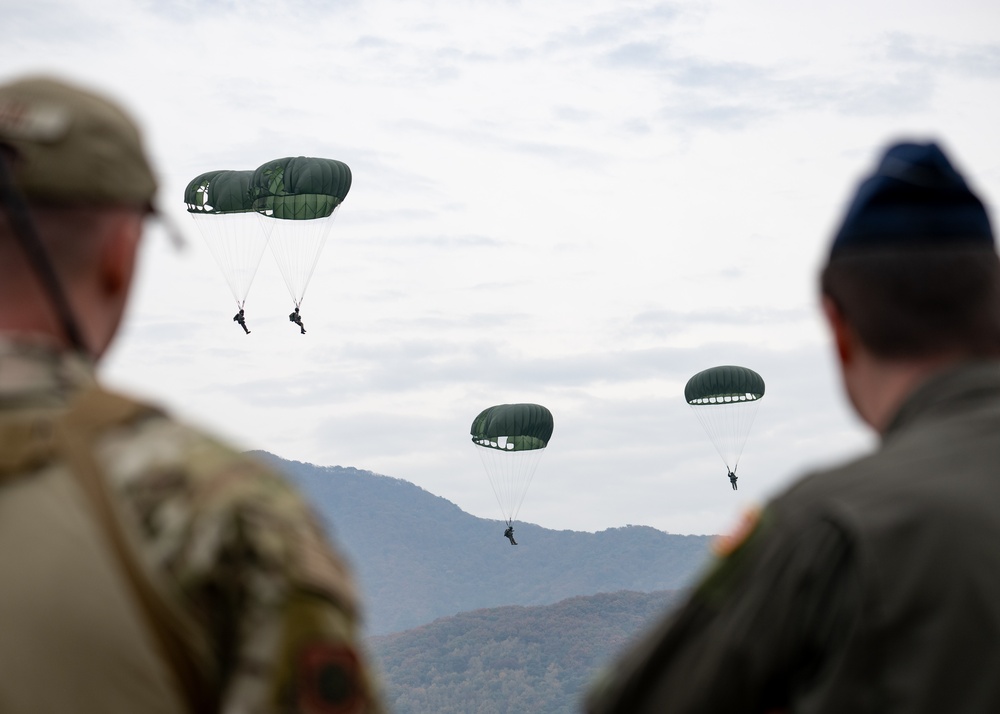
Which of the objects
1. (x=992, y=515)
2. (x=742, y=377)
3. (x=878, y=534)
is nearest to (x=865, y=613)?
(x=878, y=534)

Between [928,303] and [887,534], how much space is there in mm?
617

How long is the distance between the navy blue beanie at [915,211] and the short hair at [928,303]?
0.04 metres

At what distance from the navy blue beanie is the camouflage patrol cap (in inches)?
60.9

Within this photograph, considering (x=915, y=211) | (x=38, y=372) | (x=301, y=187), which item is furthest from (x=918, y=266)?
(x=301, y=187)

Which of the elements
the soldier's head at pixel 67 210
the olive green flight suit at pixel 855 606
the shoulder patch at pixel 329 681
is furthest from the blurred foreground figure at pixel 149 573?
the olive green flight suit at pixel 855 606

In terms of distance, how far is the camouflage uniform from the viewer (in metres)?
1.81

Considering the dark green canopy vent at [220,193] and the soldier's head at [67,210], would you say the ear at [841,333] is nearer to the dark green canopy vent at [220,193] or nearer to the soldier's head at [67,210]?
the soldier's head at [67,210]

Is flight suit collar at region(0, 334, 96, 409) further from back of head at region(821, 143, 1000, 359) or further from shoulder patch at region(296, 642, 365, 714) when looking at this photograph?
back of head at region(821, 143, 1000, 359)

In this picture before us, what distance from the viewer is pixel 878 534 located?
223 centimetres

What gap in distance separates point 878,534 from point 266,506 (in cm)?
112

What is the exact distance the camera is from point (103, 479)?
194cm

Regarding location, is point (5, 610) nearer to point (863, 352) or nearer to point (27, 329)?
point (27, 329)

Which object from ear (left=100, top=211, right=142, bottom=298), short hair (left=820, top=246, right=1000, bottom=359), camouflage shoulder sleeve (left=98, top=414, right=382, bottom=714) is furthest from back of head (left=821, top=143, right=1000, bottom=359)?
ear (left=100, top=211, right=142, bottom=298)

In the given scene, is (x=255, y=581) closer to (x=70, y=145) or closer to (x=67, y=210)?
(x=67, y=210)
